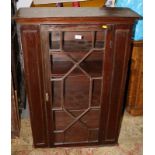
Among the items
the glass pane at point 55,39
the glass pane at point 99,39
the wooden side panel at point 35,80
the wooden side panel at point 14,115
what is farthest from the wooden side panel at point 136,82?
the wooden side panel at point 14,115

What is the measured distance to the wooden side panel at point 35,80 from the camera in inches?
58.8

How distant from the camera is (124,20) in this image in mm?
1488

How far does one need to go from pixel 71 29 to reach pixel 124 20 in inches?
13.5

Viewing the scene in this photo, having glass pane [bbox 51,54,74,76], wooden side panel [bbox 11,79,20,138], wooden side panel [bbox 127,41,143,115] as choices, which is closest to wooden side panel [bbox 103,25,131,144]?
glass pane [bbox 51,54,74,76]

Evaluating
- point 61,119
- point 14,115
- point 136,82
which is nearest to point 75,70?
point 61,119

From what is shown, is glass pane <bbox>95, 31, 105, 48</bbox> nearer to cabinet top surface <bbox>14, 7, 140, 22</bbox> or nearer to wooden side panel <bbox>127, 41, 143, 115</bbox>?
cabinet top surface <bbox>14, 7, 140, 22</bbox>

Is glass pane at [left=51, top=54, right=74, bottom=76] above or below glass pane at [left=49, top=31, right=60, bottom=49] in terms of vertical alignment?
below

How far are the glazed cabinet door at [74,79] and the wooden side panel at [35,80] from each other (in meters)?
0.04

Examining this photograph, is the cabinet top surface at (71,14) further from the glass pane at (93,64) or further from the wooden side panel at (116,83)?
the glass pane at (93,64)

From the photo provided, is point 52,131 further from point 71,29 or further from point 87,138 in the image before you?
point 71,29

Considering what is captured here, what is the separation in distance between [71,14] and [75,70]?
1.34ft

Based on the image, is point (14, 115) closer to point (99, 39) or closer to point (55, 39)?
point (55, 39)

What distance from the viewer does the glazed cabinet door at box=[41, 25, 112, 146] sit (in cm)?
156

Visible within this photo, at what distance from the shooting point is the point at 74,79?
178 centimetres
